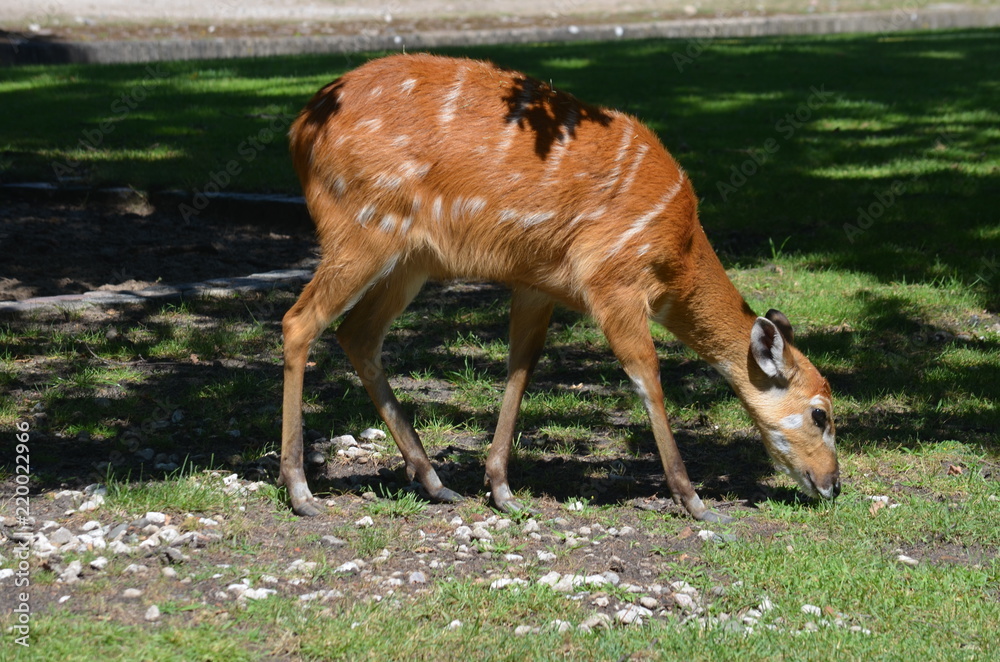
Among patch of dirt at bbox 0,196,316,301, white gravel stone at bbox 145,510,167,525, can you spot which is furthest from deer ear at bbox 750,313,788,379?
patch of dirt at bbox 0,196,316,301

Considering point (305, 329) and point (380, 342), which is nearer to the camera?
point (305, 329)

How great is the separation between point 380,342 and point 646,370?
1.23 meters

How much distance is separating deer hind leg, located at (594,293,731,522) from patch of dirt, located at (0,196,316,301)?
3725mm

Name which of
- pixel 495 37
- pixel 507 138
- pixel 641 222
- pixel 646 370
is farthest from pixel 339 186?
pixel 495 37

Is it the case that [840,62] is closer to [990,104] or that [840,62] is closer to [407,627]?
[990,104]

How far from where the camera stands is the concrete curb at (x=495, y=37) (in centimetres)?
1484

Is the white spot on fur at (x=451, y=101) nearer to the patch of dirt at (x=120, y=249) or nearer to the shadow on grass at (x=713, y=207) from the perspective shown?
the shadow on grass at (x=713, y=207)

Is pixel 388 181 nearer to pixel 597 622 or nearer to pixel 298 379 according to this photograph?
pixel 298 379

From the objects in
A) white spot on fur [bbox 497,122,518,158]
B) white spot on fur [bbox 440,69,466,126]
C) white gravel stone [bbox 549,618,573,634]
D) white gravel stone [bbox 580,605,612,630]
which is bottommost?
white gravel stone [bbox 580,605,612,630]

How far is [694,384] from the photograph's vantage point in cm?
632

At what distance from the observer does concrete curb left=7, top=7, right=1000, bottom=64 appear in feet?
48.7

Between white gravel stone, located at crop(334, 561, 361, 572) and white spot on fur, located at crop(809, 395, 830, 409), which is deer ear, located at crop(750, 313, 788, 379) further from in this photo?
white gravel stone, located at crop(334, 561, 361, 572)

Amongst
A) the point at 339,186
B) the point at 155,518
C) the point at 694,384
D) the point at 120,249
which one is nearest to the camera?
the point at 155,518

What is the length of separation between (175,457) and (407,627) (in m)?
1.88
